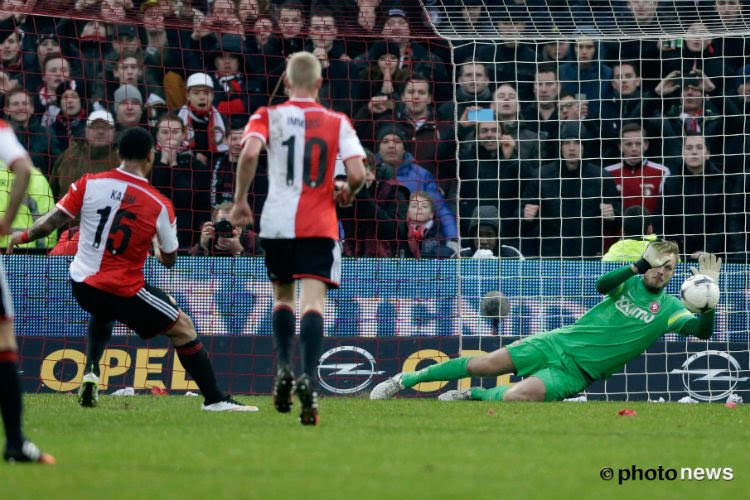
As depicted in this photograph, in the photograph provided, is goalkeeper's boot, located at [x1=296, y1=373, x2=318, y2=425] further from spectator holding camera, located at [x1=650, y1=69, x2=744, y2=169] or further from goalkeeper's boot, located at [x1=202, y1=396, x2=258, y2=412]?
spectator holding camera, located at [x1=650, y1=69, x2=744, y2=169]

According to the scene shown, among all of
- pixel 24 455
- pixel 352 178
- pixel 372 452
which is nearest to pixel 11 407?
pixel 24 455

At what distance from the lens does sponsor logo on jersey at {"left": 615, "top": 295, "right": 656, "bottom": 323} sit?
11.3 meters

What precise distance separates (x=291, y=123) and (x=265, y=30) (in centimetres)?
587

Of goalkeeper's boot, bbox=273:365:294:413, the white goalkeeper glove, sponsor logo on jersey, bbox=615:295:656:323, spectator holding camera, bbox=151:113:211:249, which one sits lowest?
goalkeeper's boot, bbox=273:365:294:413

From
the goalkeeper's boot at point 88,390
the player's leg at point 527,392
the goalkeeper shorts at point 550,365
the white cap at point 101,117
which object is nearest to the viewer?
the goalkeeper's boot at point 88,390

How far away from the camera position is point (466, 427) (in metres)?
8.27

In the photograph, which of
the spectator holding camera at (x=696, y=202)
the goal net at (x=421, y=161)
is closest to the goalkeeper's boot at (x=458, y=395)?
the goal net at (x=421, y=161)

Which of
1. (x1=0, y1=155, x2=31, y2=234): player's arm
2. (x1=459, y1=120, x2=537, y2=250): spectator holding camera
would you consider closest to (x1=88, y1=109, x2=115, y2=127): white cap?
(x1=459, y1=120, x2=537, y2=250): spectator holding camera

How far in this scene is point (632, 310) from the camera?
11336 mm

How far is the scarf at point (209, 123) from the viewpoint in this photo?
13891 mm

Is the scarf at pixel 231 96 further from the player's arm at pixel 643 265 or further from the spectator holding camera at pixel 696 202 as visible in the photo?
the player's arm at pixel 643 265

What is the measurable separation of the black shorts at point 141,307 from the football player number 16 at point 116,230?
1.04ft

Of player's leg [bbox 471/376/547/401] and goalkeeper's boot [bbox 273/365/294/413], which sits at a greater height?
goalkeeper's boot [bbox 273/365/294/413]

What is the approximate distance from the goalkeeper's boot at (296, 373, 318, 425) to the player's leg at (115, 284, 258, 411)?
4.83 ft
